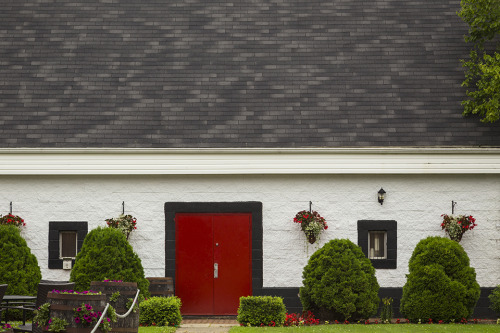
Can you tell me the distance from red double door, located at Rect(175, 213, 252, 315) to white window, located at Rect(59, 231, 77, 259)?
230cm

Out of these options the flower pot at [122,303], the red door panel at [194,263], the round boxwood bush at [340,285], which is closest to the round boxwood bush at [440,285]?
the round boxwood bush at [340,285]

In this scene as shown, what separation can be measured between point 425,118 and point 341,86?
6.86 ft

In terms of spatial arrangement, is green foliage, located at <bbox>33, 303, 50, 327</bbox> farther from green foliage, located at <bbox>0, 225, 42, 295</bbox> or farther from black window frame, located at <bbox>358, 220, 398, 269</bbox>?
black window frame, located at <bbox>358, 220, 398, 269</bbox>

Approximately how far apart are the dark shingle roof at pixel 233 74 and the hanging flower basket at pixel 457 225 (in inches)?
64.7

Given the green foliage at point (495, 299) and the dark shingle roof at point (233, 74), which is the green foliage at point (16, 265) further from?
the green foliage at point (495, 299)

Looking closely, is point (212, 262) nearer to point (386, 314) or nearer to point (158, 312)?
point (158, 312)

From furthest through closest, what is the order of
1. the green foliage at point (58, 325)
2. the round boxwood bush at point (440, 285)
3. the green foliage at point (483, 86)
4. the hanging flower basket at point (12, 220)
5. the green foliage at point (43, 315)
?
the hanging flower basket at point (12, 220)
the green foliage at point (483, 86)
the round boxwood bush at point (440, 285)
the green foliage at point (43, 315)
the green foliage at point (58, 325)

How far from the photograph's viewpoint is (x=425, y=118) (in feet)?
56.7

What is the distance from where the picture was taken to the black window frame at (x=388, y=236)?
1672 centimetres

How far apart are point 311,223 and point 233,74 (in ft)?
14.0

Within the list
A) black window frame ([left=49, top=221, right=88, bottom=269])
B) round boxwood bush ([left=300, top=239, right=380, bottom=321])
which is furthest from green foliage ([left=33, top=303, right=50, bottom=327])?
black window frame ([left=49, top=221, right=88, bottom=269])

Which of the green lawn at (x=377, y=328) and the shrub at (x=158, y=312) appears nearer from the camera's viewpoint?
the green lawn at (x=377, y=328)

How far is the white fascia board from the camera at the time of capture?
1656cm

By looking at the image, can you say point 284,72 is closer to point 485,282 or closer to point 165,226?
point 165,226
